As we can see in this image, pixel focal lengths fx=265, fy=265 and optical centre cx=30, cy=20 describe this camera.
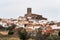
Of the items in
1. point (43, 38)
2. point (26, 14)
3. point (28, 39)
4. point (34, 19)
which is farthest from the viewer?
point (26, 14)

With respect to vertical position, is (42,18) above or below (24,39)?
below

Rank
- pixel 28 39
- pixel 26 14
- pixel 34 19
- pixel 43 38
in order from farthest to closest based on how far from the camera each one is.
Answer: pixel 26 14, pixel 34 19, pixel 28 39, pixel 43 38

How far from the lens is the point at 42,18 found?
109 meters

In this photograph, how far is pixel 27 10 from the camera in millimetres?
110812

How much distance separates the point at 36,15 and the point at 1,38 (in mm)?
60442

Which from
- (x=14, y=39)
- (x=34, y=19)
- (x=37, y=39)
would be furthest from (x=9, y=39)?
(x=34, y=19)

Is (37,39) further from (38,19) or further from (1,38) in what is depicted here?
(38,19)

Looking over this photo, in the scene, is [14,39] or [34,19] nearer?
[14,39]

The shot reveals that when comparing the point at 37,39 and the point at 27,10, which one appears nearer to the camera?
the point at 37,39

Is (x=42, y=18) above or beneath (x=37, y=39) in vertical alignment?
beneath

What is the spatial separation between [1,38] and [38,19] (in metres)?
58.9

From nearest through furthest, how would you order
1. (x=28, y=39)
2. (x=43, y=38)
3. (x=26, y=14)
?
(x=43, y=38), (x=28, y=39), (x=26, y=14)

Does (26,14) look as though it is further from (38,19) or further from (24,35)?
(24,35)

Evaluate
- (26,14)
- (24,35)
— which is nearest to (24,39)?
(24,35)
